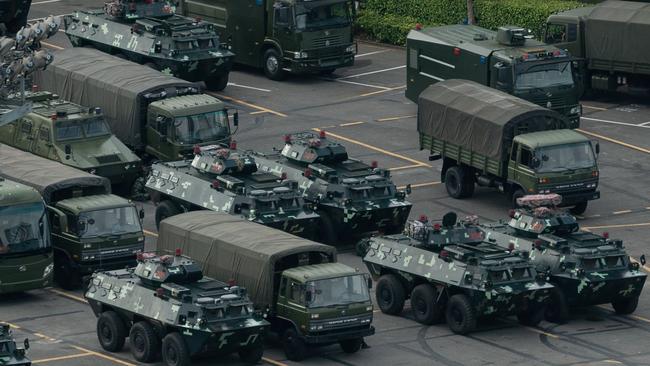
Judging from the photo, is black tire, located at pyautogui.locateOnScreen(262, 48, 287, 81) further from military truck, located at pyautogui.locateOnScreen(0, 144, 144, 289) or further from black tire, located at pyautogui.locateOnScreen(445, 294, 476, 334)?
black tire, located at pyautogui.locateOnScreen(445, 294, 476, 334)

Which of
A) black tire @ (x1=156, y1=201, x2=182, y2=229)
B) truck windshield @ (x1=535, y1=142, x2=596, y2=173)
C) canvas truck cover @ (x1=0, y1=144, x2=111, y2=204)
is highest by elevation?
canvas truck cover @ (x1=0, y1=144, x2=111, y2=204)

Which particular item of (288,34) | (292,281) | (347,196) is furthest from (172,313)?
(288,34)

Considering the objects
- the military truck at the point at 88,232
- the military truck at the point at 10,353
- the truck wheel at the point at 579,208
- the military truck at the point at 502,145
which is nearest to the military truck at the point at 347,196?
the military truck at the point at 502,145

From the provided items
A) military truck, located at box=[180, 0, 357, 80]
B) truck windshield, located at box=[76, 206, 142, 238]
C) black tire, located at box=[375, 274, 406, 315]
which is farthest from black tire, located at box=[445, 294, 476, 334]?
military truck, located at box=[180, 0, 357, 80]

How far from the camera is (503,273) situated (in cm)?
4744

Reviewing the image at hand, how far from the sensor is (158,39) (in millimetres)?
70188

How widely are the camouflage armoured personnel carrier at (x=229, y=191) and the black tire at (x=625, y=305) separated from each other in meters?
9.32

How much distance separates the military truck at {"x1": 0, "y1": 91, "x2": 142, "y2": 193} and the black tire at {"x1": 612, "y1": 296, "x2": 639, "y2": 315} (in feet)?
57.9

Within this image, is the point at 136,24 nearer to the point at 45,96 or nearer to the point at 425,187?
the point at 45,96

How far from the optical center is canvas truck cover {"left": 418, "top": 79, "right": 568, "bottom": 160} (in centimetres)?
5888

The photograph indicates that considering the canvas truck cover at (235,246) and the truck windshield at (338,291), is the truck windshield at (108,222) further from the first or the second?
the truck windshield at (338,291)

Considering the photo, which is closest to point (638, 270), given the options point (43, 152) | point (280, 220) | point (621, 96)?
point (280, 220)

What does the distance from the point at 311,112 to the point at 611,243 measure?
22613mm

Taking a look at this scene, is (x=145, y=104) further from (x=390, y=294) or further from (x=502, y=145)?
(x=390, y=294)
